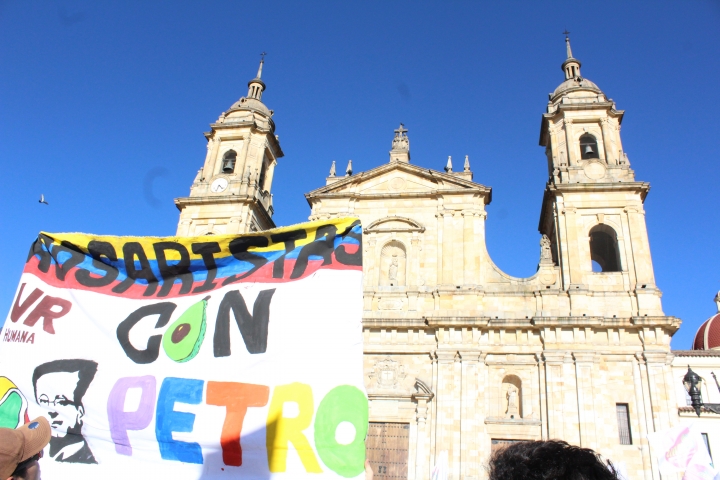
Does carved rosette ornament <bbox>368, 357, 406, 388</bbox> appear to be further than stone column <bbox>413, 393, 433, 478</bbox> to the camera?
Yes

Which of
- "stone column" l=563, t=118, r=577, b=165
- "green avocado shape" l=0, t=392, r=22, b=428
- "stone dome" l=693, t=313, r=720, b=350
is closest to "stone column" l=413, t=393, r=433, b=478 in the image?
"stone column" l=563, t=118, r=577, b=165

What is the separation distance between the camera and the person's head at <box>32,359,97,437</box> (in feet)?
17.2

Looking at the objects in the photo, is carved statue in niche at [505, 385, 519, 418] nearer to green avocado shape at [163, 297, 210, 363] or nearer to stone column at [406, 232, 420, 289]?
stone column at [406, 232, 420, 289]

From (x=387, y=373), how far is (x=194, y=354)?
45.5 feet

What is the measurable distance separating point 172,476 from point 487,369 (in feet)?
49.2

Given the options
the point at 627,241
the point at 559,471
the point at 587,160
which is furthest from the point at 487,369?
the point at 559,471

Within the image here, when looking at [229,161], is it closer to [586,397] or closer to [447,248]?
[447,248]

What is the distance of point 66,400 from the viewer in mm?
5336

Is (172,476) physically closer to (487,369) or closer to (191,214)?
(487,369)

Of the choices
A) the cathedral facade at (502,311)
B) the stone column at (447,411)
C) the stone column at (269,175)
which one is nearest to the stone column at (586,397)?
the cathedral facade at (502,311)

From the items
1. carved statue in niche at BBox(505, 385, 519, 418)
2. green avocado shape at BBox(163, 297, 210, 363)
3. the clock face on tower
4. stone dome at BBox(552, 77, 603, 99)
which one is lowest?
green avocado shape at BBox(163, 297, 210, 363)

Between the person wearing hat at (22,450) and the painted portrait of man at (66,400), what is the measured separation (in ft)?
7.21

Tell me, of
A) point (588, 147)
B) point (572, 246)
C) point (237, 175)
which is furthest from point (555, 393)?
point (237, 175)

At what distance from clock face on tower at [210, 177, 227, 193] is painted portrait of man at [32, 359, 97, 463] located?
19.7 meters
